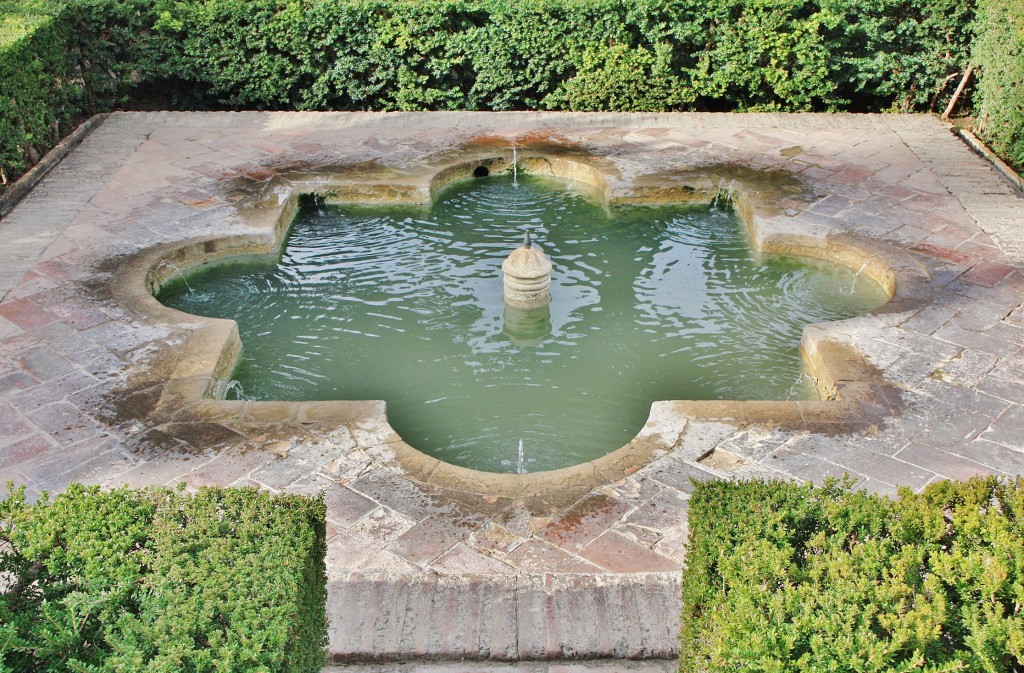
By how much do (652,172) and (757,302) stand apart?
2.55 meters

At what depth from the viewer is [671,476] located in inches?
196

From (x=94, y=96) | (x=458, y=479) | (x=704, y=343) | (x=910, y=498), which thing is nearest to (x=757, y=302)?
(x=704, y=343)

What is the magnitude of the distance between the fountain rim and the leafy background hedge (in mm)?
2541

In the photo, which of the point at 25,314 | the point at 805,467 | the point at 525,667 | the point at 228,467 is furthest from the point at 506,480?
the point at 25,314

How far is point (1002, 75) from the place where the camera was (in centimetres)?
955

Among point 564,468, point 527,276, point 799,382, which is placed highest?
point 527,276

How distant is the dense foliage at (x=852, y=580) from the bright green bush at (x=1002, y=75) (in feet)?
23.6

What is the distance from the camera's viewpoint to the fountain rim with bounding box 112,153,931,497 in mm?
5090

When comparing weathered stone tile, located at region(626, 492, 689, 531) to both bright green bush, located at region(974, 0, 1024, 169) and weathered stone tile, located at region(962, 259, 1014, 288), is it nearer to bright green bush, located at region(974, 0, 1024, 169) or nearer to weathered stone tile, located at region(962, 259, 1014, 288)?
weathered stone tile, located at region(962, 259, 1014, 288)

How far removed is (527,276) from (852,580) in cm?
425

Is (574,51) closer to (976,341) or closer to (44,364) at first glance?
(976,341)

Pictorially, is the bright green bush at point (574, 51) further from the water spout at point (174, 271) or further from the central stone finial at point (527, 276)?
the central stone finial at point (527, 276)

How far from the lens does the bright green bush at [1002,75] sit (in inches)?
361

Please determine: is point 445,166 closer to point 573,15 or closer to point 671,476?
point 573,15
